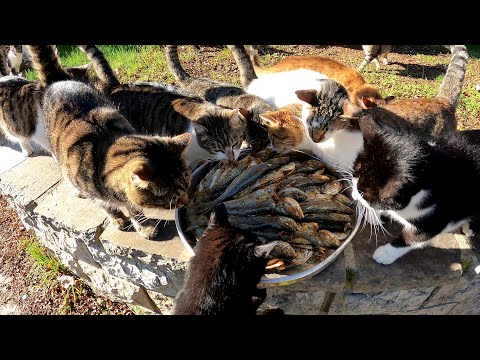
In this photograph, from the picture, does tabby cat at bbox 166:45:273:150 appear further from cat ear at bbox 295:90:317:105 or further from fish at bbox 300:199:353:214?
fish at bbox 300:199:353:214

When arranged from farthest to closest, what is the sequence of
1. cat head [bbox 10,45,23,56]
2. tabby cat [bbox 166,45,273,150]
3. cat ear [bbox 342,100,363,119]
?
cat head [bbox 10,45,23,56] < tabby cat [bbox 166,45,273,150] < cat ear [bbox 342,100,363,119]

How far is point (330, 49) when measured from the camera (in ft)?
17.0

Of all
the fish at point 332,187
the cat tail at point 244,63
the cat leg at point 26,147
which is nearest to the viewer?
the fish at point 332,187

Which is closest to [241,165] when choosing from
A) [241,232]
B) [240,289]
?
[241,232]

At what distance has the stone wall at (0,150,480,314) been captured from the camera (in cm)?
193

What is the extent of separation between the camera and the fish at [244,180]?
1.91 m

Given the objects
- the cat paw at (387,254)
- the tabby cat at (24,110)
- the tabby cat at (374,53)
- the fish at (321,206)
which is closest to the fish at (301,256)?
the fish at (321,206)

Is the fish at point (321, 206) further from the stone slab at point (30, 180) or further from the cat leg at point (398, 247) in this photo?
the stone slab at point (30, 180)

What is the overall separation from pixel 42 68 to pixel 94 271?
147 centimetres

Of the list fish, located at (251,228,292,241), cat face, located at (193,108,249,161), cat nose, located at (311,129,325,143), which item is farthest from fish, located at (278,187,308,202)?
cat face, located at (193,108,249,161)

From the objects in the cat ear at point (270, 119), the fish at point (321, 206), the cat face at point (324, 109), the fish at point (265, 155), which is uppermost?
the cat face at point (324, 109)

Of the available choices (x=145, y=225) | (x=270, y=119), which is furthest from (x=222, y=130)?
(x=145, y=225)

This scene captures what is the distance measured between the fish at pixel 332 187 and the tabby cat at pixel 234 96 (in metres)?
0.66

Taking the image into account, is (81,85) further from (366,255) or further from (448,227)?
(448,227)
